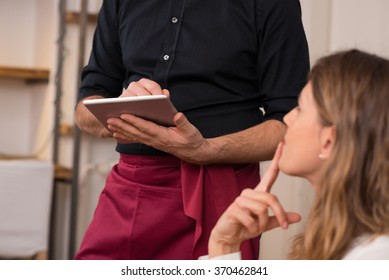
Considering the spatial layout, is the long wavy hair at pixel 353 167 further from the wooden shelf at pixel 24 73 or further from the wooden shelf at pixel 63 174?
the wooden shelf at pixel 24 73

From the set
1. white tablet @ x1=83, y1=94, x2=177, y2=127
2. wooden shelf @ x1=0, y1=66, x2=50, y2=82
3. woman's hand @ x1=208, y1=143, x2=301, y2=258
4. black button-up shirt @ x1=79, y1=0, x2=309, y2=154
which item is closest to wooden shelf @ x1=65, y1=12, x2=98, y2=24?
wooden shelf @ x1=0, y1=66, x2=50, y2=82

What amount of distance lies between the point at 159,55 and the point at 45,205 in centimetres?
223

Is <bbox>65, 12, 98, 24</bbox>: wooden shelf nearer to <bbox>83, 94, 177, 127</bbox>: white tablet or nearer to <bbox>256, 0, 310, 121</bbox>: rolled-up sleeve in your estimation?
<bbox>256, 0, 310, 121</bbox>: rolled-up sleeve

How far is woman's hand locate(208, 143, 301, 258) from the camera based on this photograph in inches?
51.9

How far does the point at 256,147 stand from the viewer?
164cm

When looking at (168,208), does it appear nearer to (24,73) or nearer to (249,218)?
(249,218)

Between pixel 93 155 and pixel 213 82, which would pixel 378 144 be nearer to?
pixel 213 82

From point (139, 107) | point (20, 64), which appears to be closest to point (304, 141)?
point (139, 107)

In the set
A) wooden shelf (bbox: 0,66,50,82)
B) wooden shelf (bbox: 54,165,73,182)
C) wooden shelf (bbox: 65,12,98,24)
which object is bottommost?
wooden shelf (bbox: 54,165,73,182)

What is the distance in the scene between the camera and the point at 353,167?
1.17 m

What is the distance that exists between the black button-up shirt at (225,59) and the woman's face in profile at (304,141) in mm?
368

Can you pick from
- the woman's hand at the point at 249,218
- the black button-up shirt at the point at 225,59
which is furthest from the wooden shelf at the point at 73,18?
the woman's hand at the point at 249,218

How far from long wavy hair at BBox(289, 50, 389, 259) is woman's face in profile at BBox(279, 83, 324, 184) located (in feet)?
0.13

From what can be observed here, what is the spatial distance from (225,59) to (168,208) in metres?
0.36
